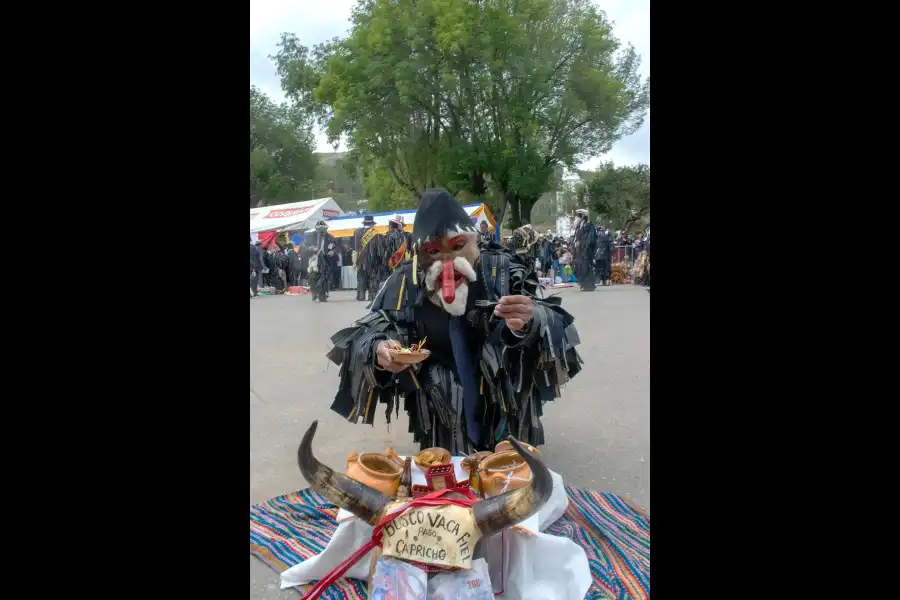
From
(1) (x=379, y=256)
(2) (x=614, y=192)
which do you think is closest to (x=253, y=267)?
(2) (x=614, y=192)

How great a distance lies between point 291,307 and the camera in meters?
8.68

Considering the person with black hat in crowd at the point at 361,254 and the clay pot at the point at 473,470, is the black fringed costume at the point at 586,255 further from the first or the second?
the clay pot at the point at 473,470

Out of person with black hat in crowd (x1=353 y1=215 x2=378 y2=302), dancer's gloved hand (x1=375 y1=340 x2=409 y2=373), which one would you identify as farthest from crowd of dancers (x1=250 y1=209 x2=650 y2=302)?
dancer's gloved hand (x1=375 y1=340 x2=409 y2=373)

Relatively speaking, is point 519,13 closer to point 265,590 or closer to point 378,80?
point 378,80

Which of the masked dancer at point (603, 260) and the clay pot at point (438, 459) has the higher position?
the masked dancer at point (603, 260)

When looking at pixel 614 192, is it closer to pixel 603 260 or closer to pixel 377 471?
pixel 377 471

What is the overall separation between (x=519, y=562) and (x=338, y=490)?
2.19 ft

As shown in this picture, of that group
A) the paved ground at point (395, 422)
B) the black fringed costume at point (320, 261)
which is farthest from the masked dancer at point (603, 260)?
the black fringed costume at point (320, 261)

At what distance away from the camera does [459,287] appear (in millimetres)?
2479

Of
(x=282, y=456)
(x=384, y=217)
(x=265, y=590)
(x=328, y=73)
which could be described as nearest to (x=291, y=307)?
(x=282, y=456)

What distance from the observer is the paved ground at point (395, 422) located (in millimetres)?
2939

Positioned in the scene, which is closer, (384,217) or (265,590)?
(265,590)

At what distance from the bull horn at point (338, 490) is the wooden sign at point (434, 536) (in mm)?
107

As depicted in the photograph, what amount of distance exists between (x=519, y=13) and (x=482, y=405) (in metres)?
1.73
